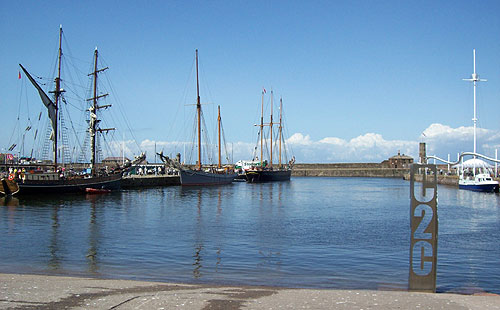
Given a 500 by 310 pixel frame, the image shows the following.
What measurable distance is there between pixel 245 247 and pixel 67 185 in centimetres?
3842

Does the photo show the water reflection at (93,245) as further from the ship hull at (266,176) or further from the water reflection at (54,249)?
the ship hull at (266,176)

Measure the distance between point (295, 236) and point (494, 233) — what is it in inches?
458

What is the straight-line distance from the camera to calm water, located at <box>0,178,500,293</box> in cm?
1525

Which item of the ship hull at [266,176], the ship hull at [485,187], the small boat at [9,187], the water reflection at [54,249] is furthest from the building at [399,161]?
the water reflection at [54,249]

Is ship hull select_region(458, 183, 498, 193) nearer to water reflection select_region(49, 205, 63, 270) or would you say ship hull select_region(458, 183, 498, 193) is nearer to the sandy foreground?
water reflection select_region(49, 205, 63, 270)

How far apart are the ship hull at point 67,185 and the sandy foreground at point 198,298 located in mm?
41322

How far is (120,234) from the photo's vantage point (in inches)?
982

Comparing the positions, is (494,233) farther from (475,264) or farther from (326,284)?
(326,284)

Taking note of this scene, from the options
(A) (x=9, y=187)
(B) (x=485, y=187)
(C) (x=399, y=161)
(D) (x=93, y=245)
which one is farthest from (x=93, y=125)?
(C) (x=399, y=161)

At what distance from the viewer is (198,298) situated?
10062 mm

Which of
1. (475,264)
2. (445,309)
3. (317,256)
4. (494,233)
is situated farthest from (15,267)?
(494,233)

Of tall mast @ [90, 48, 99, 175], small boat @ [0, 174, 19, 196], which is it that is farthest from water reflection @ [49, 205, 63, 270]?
tall mast @ [90, 48, 99, 175]

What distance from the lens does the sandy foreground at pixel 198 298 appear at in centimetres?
942

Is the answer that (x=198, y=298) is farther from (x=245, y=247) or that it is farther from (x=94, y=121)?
(x=94, y=121)
